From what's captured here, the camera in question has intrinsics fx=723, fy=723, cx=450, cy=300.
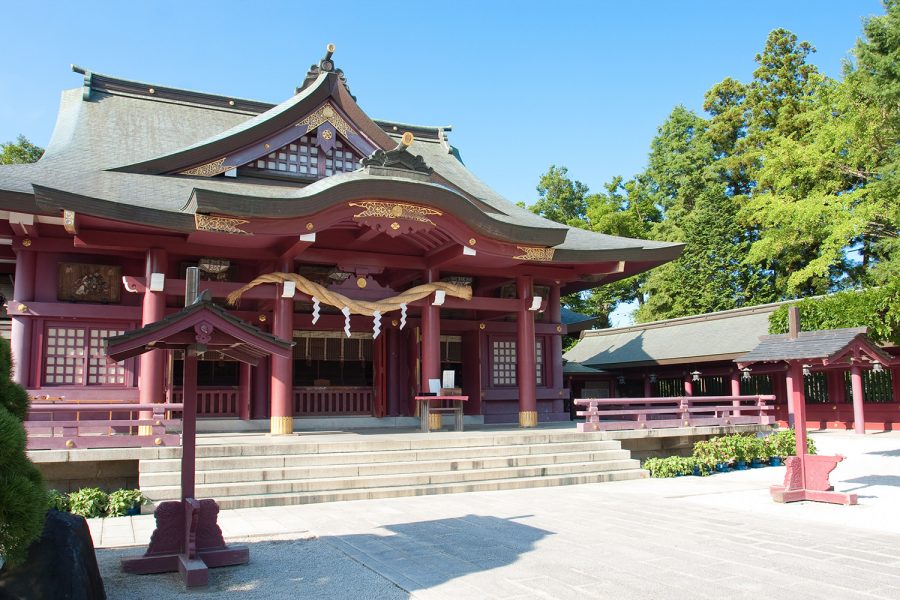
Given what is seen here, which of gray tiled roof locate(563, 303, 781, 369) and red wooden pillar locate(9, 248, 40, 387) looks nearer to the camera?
red wooden pillar locate(9, 248, 40, 387)

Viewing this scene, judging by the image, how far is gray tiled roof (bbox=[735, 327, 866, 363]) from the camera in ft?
32.5

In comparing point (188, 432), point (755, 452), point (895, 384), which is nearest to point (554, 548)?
point (188, 432)

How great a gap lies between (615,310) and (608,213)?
21.2ft

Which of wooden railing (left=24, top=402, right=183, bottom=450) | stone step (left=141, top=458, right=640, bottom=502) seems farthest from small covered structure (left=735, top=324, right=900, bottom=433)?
wooden railing (left=24, top=402, right=183, bottom=450)

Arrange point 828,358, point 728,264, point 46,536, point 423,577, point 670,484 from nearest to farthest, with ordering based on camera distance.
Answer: point 46,536 → point 423,577 → point 828,358 → point 670,484 → point 728,264

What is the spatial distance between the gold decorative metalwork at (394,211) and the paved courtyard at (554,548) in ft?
17.0

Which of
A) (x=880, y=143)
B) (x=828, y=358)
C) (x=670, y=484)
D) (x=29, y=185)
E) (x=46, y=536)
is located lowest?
(x=670, y=484)

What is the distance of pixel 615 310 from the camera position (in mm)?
44562

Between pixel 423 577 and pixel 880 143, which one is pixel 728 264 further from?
pixel 423 577

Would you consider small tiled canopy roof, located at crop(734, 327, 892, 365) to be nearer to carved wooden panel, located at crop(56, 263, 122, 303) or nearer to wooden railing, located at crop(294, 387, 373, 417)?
wooden railing, located at crop(294, 387, 373, 417)

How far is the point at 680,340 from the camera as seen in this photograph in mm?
28375

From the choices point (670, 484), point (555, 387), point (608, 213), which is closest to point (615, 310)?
point (608, 213)

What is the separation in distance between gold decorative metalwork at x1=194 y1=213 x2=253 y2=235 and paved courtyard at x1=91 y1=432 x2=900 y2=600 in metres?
5.04

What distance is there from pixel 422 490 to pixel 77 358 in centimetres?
716
